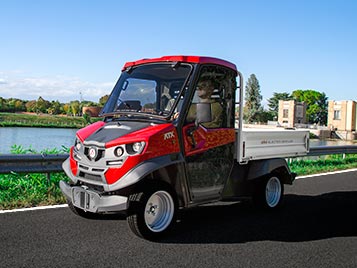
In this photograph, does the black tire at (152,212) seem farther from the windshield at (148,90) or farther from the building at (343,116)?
the building at (343,116)

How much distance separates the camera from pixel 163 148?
4.82 metres

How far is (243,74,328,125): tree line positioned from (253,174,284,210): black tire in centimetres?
10790

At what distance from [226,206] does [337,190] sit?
3.35 m

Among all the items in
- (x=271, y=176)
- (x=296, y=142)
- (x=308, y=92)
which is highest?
(x=308, y=92)

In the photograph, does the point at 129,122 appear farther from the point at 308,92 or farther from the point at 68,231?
the point at 308,92

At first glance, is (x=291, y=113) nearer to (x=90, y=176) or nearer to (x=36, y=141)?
(x=36, y=141)

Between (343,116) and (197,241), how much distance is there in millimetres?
97642

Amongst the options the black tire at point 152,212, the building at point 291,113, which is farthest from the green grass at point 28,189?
the building at point 291,113

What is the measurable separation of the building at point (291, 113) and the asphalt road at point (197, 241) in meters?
104

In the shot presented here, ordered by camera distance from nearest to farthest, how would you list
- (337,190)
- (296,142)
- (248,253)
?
(248,253) < (296,142) < (337,190)

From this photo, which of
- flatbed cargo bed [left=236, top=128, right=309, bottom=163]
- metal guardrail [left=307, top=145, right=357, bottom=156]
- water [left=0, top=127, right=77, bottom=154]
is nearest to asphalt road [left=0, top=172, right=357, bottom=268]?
flatbed cargo bed [left=236, top=128, right=309, bottom=163]

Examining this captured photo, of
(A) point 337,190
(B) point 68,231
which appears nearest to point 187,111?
(B) point 68,231

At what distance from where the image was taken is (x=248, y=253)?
456 cm

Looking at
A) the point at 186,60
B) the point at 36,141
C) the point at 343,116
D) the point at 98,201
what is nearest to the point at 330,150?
the point at 36,141
